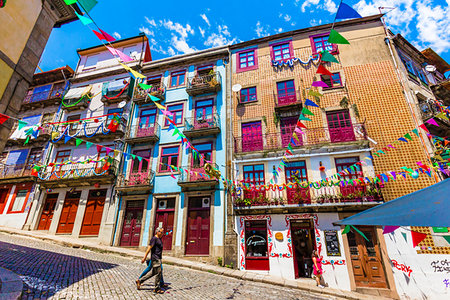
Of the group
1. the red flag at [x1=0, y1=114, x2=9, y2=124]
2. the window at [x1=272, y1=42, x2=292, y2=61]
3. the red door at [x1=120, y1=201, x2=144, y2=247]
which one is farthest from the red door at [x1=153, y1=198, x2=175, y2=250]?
the window at [x1=272, y1=42, x2=292, y2=61]

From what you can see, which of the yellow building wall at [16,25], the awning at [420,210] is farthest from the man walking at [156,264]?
the yellow building wall at [16,25]

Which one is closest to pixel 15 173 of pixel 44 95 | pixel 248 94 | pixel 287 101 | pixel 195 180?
pixel 44 95

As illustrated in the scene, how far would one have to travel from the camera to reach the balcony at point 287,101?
578 inches

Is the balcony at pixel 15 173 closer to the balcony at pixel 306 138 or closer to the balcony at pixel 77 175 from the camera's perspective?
the balcony at pixel 77 175

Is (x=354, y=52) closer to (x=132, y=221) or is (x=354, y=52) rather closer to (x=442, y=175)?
(x=442, y=175)

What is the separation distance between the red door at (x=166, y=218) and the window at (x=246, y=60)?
11.3 meters

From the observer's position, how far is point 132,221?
50.4 ft

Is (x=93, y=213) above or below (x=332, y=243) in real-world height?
above

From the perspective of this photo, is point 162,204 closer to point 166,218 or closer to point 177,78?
point 166,218

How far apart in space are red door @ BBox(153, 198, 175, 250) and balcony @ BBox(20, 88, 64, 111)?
14393 millimetres

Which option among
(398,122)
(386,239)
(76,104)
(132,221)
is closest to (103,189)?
(132,221)

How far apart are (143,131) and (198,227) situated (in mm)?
8585

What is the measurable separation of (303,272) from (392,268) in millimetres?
4047

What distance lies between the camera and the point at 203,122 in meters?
16.3
